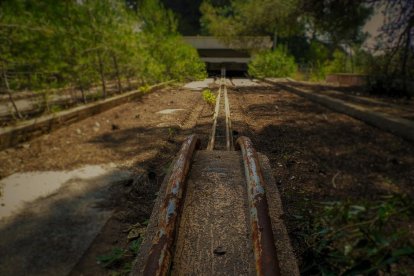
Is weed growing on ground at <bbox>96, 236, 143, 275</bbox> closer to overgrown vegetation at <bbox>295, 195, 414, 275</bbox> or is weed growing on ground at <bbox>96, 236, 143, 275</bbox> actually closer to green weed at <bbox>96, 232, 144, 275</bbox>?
green weed at <bbox>96, 232, 144, 275</bbox>

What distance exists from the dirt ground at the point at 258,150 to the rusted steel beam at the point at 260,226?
435 millimetres

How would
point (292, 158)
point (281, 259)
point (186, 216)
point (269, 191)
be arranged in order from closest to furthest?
point (281, 259) < point (186, 216) < point (269, 191) < point (292, 158)

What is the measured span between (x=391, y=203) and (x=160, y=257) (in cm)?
87

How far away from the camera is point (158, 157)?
439 cm

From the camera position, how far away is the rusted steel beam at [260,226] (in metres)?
1.18

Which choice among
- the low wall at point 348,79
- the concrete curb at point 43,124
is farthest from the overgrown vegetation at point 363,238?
the low wall at point 348,79

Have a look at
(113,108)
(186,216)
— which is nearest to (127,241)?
(186,216)

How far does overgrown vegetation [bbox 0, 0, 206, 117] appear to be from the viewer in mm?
6012

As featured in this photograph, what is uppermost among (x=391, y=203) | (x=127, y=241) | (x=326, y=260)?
(x=391, y=203)

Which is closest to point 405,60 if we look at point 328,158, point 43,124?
point 328,158

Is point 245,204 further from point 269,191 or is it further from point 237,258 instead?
point 237,258

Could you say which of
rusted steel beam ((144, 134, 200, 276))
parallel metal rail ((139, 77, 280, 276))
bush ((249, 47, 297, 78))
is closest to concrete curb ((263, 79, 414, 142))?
parallel metal rail ((139, 77, 280, 276))

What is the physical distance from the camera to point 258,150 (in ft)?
13.7

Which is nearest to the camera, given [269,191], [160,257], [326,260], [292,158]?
[160,257]
